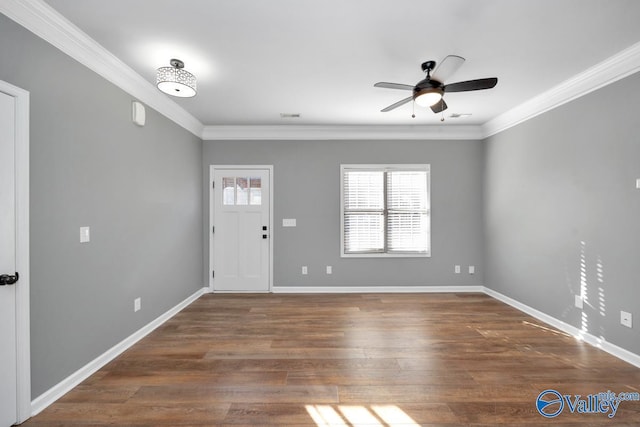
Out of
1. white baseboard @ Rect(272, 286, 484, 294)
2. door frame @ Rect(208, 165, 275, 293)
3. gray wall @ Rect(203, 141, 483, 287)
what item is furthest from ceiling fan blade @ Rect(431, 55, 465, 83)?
white baseboard @ Rect(272, 286, 484, 294)

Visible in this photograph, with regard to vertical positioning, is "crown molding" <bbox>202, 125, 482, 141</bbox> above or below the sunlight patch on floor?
above

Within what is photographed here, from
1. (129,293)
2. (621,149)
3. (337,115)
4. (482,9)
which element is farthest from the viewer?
(337,115)

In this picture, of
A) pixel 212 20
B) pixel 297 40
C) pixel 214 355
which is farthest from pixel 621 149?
pixel 214 355

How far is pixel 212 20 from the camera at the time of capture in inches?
84.8

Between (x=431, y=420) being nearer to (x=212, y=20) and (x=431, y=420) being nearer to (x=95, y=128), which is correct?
(x=212, y=20)

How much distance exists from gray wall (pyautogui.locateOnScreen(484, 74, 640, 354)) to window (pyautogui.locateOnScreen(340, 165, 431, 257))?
1.15 metres

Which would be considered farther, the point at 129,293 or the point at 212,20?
the point at 129,293

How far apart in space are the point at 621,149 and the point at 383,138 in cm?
286

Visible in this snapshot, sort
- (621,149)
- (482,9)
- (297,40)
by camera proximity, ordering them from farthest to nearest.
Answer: (621,149) < (297,40) < (482,9)

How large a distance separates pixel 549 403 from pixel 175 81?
3.70m

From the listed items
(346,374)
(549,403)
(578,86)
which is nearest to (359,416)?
(346,374)

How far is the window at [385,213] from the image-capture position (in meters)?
4.95

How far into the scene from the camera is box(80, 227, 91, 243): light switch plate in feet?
7.68

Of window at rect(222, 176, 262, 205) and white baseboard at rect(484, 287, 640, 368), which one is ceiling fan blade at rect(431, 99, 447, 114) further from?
window at rect(222, 176, 262, 205)
